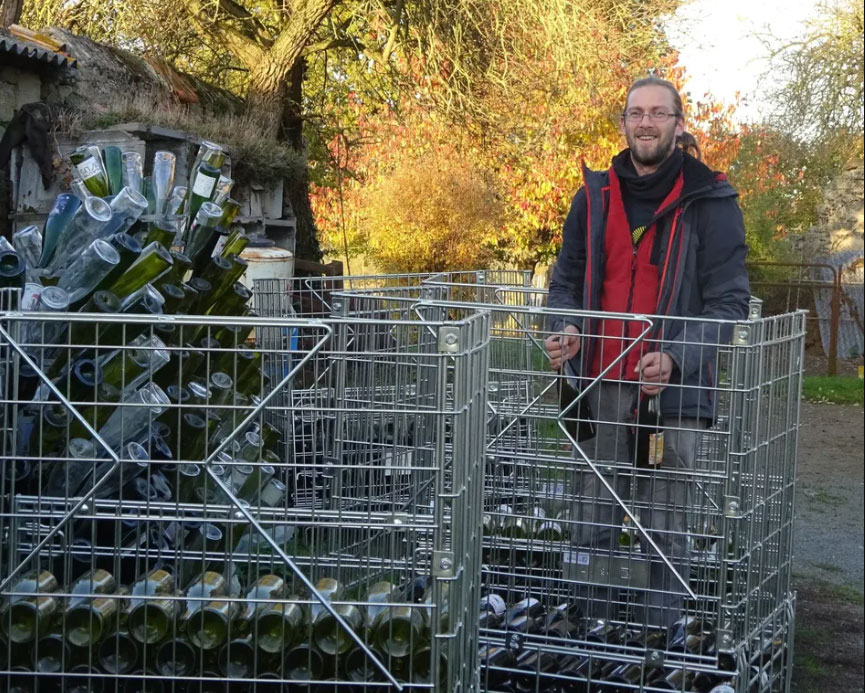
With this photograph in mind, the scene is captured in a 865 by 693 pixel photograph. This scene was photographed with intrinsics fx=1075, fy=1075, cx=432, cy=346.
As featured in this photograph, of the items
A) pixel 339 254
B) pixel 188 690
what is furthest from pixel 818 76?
pixel 188 690

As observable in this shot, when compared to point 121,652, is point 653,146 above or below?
above

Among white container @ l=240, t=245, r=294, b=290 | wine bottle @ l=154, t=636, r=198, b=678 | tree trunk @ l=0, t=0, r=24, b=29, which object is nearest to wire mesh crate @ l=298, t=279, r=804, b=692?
wine bottle @ l=154, t=636, r=198, b=678

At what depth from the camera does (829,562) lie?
19.3 feet

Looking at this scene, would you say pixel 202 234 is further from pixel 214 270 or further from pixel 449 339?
pixel 449 339

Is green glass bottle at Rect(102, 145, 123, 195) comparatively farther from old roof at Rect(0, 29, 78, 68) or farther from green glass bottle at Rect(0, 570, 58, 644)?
old roof at Rect(0, 29, 78, 68)

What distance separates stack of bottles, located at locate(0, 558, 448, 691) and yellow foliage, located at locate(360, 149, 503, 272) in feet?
43.0

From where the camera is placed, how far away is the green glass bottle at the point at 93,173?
4.04m

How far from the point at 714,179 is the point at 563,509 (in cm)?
122

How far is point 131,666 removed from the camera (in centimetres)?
255

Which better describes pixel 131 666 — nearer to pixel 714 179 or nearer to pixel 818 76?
pixel 714 179

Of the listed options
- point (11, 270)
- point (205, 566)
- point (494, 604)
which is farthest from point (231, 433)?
point (11, 270)

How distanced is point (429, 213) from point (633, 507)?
1253 centimetres

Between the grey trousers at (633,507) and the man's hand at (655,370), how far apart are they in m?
0.09

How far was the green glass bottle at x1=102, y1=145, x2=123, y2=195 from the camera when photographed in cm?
416
